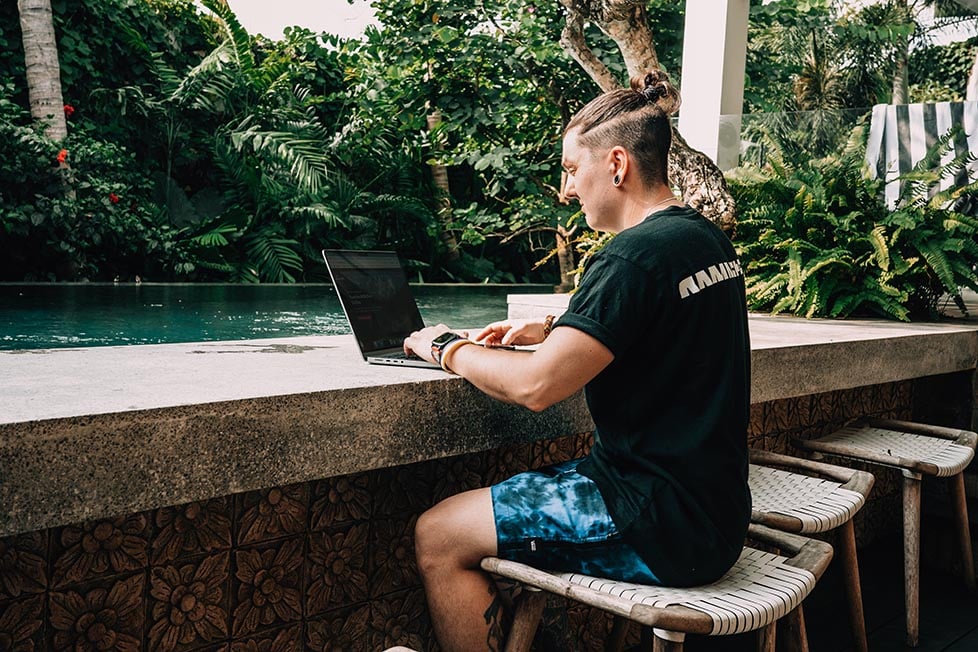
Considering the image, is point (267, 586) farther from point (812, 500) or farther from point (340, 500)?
point (812, 500)

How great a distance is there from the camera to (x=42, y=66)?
1087 cm

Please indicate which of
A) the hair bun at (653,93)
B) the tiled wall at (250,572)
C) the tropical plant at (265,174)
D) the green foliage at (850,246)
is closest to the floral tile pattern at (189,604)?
the tiled wall at (250,572)

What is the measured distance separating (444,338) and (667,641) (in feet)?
2.48

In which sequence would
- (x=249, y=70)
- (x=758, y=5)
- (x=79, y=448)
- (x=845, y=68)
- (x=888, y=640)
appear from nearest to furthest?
1. (x=79, y=448)
2. (x=888, y=640)
3. (x=758, y=5)
4. (x=249, y=70)
5. (x=845, y=68)

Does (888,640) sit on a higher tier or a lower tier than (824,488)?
lower

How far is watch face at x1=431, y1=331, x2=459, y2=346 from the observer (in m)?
1.89

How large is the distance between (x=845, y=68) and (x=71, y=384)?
20026 mm

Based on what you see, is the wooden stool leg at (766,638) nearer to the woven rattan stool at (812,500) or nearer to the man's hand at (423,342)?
the woven rattan stool at (812,500)

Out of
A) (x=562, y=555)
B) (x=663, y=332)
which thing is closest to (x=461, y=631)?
(x=562, y=555)

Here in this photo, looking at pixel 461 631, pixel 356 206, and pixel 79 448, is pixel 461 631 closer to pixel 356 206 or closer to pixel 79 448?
pixel 79 448

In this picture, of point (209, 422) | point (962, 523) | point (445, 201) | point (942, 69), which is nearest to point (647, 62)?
point (962, 523)

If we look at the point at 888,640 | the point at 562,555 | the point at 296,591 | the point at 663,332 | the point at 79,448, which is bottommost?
the point at 888,640

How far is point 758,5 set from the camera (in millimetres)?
12234

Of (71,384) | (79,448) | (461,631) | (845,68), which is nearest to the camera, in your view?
(79,448)
